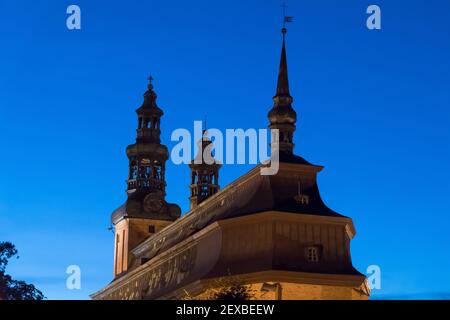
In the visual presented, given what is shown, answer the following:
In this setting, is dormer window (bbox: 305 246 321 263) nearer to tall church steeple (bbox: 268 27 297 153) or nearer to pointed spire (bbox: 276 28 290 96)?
tall church steeple (bbox: 268 27 297 153)

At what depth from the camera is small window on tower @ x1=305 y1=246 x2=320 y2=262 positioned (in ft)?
190

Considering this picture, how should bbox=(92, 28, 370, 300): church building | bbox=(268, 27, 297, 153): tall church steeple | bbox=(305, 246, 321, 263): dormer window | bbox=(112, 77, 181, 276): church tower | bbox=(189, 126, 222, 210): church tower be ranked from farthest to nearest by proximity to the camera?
bbox=(189, 126, 222, 210): church tower, bbox=(112, 77, 181, 276): church tower, bbox=(268, 27, 297, 153): tall church steeple, bbox=(305, 246, 321, 263): dormer window, bbox=(92, 28, 370, 300): church building

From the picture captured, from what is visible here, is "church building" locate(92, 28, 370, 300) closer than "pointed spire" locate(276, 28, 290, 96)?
Yes

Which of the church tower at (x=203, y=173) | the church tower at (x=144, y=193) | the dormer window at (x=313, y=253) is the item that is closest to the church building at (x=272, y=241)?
the dormer window at (x=313, y=253)

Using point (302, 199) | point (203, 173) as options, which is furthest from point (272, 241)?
point (203, 173)

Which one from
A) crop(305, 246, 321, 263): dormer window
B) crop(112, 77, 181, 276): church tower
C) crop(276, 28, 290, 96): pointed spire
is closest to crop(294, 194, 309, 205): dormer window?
crop(305, 246, 321, 263): dormer window

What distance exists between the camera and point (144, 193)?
8969 centimetres

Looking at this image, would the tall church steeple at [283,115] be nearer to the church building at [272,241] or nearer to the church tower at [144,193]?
the church building at [272,241]

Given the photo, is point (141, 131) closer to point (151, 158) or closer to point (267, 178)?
point (151, 158)

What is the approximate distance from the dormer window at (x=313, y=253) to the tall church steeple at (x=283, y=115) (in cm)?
807

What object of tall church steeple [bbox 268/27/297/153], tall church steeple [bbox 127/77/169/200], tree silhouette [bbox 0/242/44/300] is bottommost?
tree silhouette [bbox 0/242/44/300]

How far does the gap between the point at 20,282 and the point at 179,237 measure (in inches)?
548
